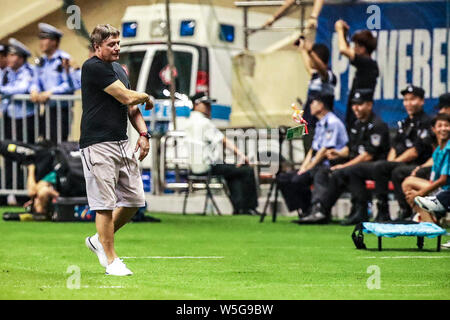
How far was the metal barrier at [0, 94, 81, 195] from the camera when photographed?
1795cm

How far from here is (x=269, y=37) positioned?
1852 centimetres

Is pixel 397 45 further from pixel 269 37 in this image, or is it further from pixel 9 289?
pixel 9 289

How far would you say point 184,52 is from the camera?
20.8 metres

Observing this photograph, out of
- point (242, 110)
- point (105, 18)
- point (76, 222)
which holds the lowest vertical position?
point (76, 222)

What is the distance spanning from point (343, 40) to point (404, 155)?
224 centimetres

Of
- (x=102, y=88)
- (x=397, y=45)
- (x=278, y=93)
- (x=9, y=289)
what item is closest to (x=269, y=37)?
(x=278, y=93)

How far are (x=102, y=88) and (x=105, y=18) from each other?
33.5ft

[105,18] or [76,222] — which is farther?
[105,18]

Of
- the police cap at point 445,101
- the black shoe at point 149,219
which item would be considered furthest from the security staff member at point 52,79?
the police cap at point 445,101

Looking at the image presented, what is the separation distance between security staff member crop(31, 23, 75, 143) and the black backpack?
1761 mm

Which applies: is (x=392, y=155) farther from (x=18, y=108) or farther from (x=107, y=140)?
(x=107, y=140)

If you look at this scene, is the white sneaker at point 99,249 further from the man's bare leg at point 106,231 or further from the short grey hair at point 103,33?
the short grey hair at point 103,33

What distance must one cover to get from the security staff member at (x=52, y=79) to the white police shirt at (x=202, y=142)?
1.76m
